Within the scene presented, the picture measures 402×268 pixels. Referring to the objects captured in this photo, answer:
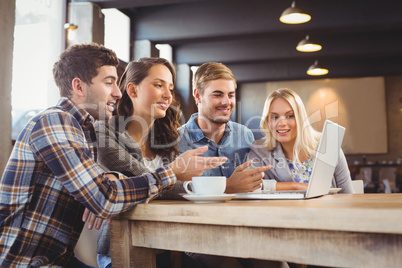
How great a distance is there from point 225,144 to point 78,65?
49.8 inches

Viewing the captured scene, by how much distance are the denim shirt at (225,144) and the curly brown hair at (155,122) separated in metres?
0.30

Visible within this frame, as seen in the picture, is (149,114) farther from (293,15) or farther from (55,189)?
(293,15)

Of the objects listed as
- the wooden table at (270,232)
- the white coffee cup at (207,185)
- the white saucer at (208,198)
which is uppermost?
the white coffee cup at (207,185)

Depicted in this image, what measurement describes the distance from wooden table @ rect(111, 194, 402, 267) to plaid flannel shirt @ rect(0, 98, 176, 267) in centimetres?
9

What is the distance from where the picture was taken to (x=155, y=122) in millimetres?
2293

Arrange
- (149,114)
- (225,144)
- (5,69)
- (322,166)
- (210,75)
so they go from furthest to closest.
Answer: (5,69) < (210,75) < (225,144) < (149,114) < (322,166)

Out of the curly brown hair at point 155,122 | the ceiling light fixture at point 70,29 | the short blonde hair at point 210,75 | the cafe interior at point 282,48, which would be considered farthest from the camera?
the cafe interior at point 282,48

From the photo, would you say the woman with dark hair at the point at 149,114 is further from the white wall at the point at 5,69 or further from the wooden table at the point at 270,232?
the white wall at the point at 5,69

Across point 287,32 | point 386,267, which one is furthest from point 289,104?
point 287,32

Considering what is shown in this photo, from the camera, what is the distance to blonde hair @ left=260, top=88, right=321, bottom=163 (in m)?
2.39

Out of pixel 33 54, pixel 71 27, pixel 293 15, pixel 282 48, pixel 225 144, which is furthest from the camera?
pixel 282 48

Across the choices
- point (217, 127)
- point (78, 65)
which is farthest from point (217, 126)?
point (78, 65)

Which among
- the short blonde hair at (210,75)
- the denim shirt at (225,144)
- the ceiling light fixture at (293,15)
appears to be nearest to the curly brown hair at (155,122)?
the denim shirt at (225,144)

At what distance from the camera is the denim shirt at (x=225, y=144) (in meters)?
2.58
